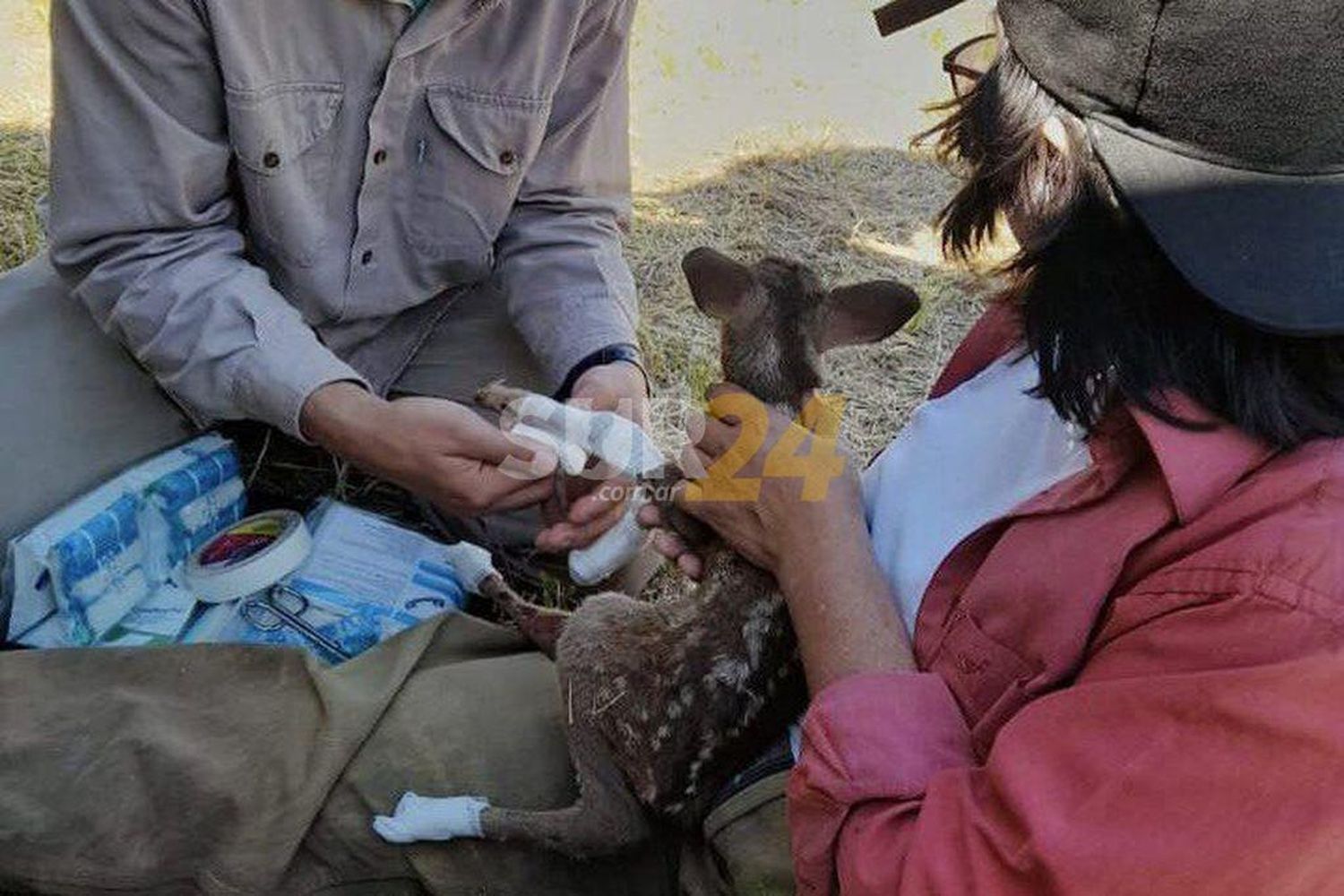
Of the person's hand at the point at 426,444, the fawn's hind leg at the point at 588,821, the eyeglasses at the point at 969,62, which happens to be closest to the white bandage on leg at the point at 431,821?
the fawn's hind leg at the point at 588,821

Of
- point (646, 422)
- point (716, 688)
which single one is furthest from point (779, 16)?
point (716, 688)

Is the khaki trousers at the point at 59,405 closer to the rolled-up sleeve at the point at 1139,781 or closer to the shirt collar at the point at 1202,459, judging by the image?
the rolled-up sleeve at the point at 1139,781

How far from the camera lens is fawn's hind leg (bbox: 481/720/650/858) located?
8.21 ft

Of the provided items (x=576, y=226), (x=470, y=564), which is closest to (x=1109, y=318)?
(x=470, y=564)

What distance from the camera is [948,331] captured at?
16.8 ft

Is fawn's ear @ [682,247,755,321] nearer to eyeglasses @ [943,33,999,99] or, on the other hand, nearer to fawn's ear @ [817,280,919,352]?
fawn's ear @ [817,280,919,352]

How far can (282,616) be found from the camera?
119 inches

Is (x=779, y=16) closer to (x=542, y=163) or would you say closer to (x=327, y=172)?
(x=542, y=163)

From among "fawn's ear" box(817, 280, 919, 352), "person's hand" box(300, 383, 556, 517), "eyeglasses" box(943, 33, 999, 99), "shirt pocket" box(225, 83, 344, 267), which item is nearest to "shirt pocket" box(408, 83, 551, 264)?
"shirt pocket" box(225, 83, 344, 267)

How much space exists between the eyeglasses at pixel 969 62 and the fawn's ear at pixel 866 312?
0.78m

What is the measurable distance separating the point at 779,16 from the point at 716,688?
4.64m

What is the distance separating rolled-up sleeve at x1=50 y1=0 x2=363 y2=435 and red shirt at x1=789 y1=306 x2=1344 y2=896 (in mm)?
1528

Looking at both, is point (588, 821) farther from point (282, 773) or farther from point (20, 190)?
point (20, 190)

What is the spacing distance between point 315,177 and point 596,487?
95 cm
